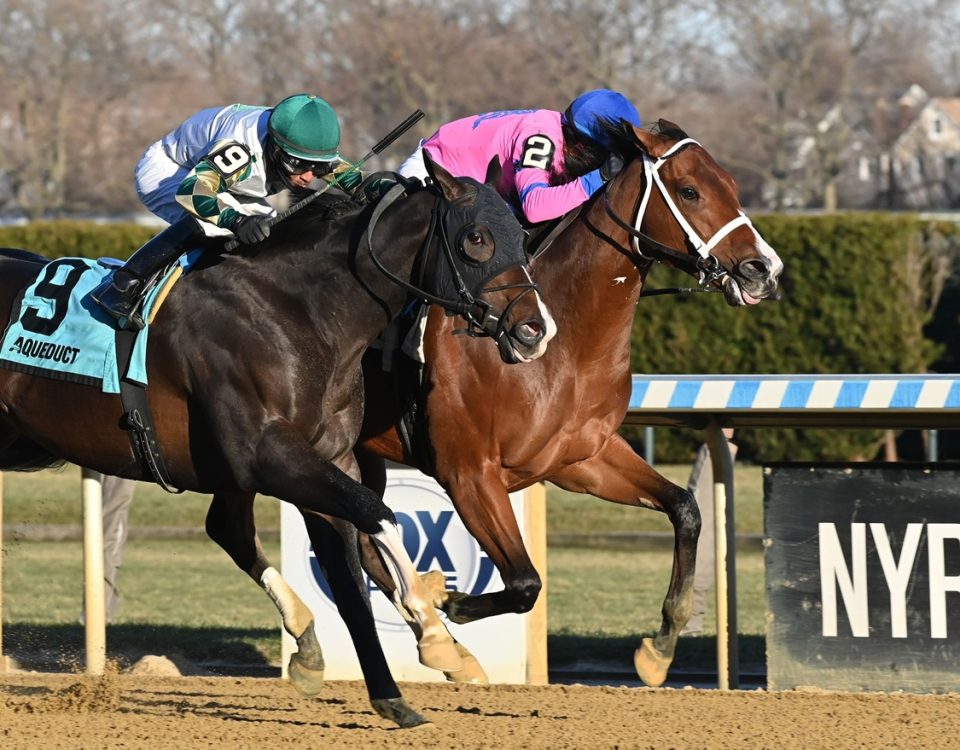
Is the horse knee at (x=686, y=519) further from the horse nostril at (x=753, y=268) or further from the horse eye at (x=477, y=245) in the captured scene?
the horse eye at (x=477, y=245)

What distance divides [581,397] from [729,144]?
29.3m

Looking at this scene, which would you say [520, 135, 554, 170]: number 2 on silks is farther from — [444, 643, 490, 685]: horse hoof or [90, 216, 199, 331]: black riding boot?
[444, 643, 490, 685]: horse hoof

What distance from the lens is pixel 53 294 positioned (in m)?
5.07

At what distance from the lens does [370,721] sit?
5.31 metres

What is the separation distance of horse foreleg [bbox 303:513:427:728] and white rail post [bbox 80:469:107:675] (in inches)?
60.3

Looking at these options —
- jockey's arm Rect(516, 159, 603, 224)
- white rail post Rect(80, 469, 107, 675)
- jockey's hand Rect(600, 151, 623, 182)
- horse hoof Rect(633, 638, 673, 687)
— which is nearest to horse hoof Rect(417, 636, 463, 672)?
horse hoof Rect(633, 638, 673, 687)

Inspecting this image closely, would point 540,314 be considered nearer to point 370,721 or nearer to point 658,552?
point 370,721

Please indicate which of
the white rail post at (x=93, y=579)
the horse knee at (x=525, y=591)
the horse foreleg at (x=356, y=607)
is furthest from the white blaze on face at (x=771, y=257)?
the white rail post at (x=93, y=579)

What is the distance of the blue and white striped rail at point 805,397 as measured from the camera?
5535 millimetres

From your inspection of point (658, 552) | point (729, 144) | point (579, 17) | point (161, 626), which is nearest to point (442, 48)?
point (579, 17)

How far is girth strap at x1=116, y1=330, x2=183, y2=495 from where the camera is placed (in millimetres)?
4793

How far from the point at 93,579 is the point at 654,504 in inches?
93.1

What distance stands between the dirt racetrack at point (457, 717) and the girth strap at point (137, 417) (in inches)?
34.6

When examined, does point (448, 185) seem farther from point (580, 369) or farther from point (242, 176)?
point (580, 369)
